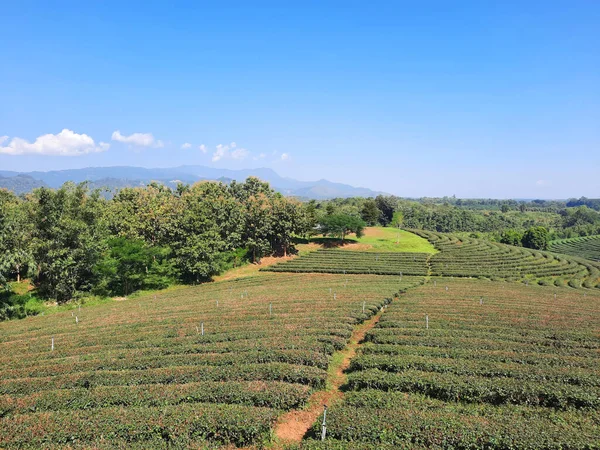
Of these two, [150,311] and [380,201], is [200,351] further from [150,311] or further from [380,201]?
[380,201]

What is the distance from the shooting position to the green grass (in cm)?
7806

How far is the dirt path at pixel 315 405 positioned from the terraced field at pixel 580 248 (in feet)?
401

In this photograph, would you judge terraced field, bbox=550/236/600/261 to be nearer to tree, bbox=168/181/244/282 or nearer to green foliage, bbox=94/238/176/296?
tree, bbox=168/181/244/282

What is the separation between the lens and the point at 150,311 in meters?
32.6

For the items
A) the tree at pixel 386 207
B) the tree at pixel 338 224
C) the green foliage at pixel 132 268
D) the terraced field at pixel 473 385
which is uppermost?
the tree at pixel 386 207

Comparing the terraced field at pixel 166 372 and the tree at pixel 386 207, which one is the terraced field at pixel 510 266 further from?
the tree at pixel 386 207

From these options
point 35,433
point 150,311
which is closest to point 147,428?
point 35,433

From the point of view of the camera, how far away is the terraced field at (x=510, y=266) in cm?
5638

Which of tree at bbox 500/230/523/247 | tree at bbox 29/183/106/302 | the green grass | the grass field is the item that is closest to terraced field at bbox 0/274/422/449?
tree at bbox 29/183/106/302

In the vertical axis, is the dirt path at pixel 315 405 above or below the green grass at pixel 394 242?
below

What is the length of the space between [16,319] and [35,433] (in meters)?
32.8

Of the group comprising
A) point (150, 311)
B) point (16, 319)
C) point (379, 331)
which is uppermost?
point (379, 331)

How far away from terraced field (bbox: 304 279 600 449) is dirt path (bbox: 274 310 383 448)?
2.85 ft

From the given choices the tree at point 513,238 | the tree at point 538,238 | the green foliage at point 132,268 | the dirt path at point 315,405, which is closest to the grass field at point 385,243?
the green foliage at point 132,268
